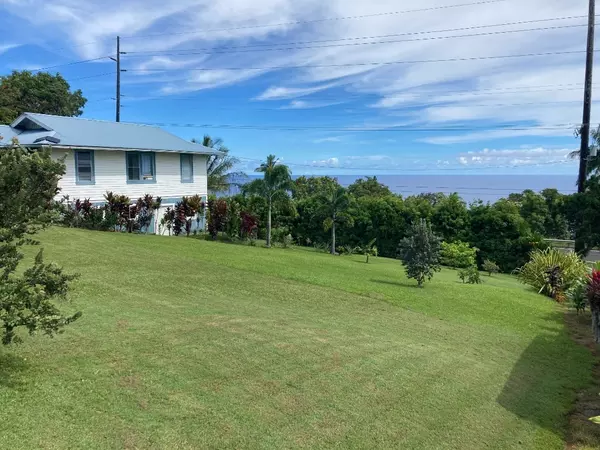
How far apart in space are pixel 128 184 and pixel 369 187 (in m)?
29.0

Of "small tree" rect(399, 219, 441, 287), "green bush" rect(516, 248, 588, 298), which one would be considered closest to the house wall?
"small tree" rect(399, 219, 441, 287)

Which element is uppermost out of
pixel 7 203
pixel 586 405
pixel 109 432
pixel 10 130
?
pixel 10 130

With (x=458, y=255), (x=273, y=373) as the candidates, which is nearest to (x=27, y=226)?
(x=273, y=373)

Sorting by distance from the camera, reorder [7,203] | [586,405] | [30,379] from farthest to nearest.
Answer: [586,405] → [30,379] → [7,203]

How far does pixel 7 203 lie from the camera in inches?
165

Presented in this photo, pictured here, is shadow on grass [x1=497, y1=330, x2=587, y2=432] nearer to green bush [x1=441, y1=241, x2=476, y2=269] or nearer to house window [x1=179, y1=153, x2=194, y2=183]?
green bush [x1=441, y1=241, x2=476, y2=269]

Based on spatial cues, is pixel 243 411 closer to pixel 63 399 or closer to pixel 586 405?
pixel 63 399

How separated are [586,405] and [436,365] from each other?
2.01 m

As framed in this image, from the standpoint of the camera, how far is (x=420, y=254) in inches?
524

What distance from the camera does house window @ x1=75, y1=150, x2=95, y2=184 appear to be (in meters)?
20.7

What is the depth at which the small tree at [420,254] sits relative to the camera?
13.3 meters

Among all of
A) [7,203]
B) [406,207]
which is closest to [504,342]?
[7,203]

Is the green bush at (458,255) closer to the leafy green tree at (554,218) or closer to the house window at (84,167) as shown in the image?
the leafy green tree at (554,218)

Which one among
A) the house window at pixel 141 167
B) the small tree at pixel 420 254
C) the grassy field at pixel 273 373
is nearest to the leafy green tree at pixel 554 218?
the small tree at pixel 420 254
